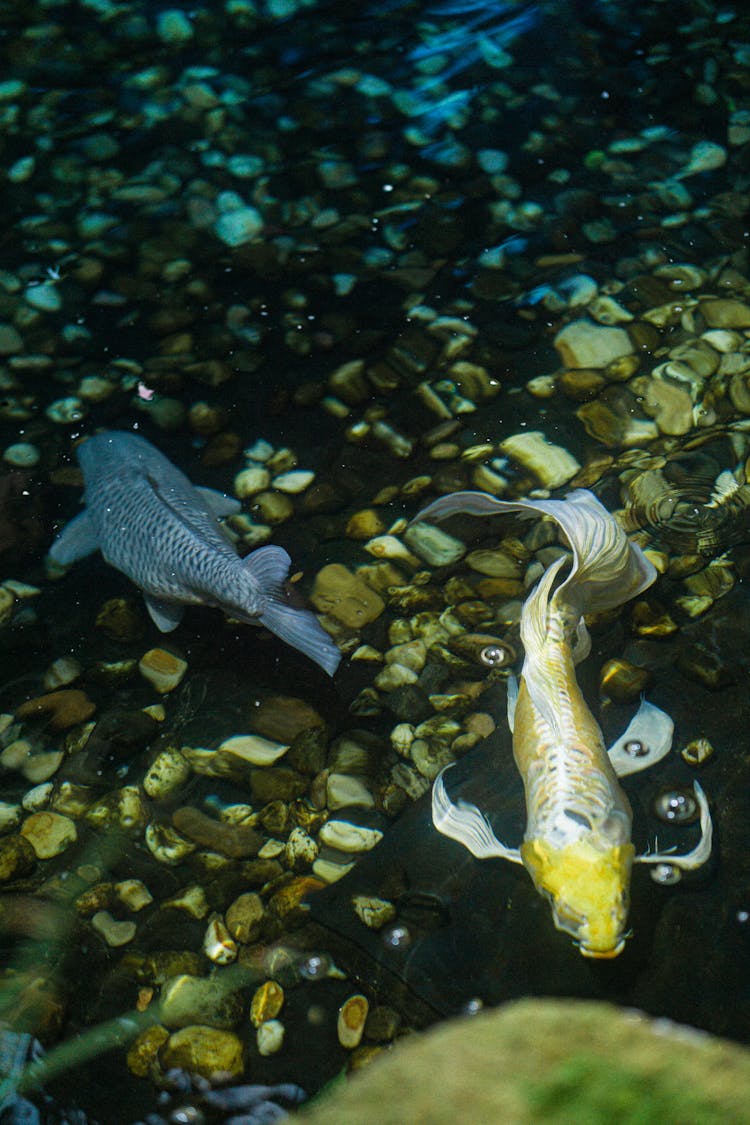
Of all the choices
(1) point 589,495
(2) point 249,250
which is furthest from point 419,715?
(2) point 249,250

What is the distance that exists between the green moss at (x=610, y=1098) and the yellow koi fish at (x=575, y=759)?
1430 mm

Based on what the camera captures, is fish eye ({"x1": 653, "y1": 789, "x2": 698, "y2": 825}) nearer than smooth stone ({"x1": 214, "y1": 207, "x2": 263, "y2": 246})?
Yes

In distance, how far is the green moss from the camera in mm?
1270

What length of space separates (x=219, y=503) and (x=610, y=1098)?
3.79 meters

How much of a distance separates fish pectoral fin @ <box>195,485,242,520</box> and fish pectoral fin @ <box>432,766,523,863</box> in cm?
203

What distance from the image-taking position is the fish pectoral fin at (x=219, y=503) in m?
4.65

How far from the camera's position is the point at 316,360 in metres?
5.32

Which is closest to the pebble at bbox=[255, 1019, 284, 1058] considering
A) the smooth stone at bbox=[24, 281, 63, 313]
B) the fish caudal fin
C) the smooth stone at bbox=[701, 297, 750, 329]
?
the fish caudal fin

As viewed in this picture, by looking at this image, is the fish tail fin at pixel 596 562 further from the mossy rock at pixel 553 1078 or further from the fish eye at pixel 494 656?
the mossy rock at pixel 553 1078

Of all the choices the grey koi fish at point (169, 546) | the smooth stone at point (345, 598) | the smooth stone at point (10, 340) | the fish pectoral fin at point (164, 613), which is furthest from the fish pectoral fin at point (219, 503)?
the smooth stone at point (10, 340)

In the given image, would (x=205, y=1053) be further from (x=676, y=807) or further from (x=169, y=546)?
(x=169, y=546)

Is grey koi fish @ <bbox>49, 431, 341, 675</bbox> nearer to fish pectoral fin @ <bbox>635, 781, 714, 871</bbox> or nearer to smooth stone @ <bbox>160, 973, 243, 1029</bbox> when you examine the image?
smooth stone @ <bbox>160, 973, 243, 1029</bbox>

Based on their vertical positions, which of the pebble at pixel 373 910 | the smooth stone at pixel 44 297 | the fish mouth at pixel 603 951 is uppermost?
the smooth stone at pixel 44 297

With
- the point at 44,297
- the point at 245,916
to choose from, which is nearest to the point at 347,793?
the point at 245,916
